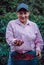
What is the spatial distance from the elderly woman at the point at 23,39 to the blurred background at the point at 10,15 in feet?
7.20

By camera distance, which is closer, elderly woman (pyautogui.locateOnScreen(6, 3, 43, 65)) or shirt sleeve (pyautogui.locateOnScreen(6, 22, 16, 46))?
shirt sleeve (pyautogui.locateOnScreen(6, 22, 16, 46))

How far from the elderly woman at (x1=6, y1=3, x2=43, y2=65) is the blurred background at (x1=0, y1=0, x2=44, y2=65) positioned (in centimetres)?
219

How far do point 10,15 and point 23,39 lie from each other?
3110 millimetres

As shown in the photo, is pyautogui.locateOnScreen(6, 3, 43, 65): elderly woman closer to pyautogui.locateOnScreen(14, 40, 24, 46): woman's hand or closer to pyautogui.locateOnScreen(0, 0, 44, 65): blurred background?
pyautogui.locateOnScreen(14, 40, 24, 46): woman's hand

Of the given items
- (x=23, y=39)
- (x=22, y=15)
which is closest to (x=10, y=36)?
(x=23, y=39)

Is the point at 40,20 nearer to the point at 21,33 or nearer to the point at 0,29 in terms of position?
the point at 0,29

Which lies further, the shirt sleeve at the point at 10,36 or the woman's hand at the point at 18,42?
the shirt sleeve at the point at 10,36

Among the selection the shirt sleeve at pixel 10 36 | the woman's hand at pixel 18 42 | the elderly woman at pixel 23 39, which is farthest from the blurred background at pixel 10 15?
the woman's hand at pixel 18 42

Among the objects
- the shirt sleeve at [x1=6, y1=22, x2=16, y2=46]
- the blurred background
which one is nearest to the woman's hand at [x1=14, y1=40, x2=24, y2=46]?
the shirt sleeve at [x1=6, y1=22, x2=16, y2=46]

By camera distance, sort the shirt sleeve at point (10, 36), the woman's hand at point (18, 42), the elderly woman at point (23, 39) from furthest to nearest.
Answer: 1. the elderly woman at point (23, 39)
2. the shirt sleeve at point (10, 36)
3. the woman's hand at point (18, 42)

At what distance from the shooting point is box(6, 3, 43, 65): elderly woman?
5156 mm

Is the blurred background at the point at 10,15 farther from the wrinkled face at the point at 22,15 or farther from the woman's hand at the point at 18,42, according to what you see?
the woman's hand at the point at 18,42

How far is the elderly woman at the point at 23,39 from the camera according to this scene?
5156mm

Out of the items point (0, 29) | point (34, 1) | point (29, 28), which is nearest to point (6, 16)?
point (0, 29)
